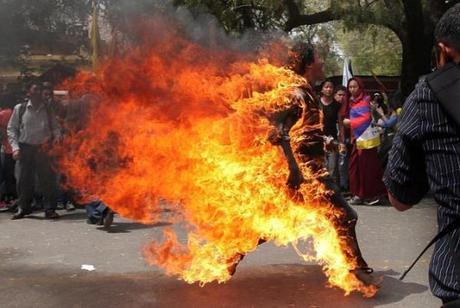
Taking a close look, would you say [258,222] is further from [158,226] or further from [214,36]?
[158,226]

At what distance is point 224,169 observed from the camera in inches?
207

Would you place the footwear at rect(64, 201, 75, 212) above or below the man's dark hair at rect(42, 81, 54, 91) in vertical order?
below

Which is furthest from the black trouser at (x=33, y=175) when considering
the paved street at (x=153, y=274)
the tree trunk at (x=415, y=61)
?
the tree trunk at (x=415, y=61)

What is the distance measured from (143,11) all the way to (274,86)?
263 centimetres

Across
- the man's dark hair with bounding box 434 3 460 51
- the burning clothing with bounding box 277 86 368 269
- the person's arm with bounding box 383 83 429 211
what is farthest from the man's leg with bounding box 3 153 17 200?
the man's dark hair with bounding box 434 3 460 51

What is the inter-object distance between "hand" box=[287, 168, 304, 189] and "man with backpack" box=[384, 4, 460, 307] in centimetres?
253

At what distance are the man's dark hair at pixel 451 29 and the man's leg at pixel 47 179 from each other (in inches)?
309

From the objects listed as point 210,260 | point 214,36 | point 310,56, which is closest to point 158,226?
point 214,36

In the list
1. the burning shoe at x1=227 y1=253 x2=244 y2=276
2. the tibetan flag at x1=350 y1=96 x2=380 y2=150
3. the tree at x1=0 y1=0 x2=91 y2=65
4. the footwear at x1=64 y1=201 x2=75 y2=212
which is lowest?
the footwear at x1=64 y1=201 x2=75 y2=212

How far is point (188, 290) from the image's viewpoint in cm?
532

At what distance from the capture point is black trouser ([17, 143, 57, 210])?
30.9ft

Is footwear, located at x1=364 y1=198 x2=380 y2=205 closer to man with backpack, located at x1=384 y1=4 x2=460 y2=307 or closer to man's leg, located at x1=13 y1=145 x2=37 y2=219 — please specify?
Answer: man's leg, located at x1=13 y1=145 x2=37 y2=219

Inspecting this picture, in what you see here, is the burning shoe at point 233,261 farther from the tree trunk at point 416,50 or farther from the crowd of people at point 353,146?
the tree trunk at point 416,50

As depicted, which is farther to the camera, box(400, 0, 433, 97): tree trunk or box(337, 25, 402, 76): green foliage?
box(337, 25, 402, 76): green foliage
